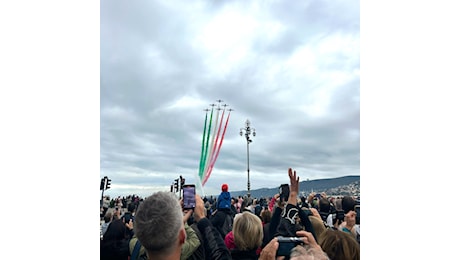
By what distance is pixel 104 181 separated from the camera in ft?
32.2

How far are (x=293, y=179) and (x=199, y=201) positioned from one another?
1063 mm

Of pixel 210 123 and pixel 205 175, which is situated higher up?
pixel 210 123

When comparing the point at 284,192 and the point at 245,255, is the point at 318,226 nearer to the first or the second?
the point at 284,192

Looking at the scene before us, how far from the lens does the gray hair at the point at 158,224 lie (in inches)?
97.9

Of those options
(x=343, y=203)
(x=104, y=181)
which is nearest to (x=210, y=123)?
(x=104, y=181)

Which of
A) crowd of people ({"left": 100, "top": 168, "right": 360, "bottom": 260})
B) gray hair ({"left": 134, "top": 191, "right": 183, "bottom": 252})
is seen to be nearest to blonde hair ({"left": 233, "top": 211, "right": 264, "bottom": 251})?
crowd of people ({"left": 100, "top": 168, "right": 360, "bottom": 260})

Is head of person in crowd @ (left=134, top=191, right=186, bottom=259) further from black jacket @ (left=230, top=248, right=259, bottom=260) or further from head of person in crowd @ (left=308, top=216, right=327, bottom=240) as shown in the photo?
head of person in crowd @ (left=308, top=216, right=327, bottom=240)

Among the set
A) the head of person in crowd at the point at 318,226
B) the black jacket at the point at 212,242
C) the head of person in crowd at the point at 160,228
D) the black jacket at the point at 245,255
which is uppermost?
Answer: the head of person in crowd at the point at 160,228

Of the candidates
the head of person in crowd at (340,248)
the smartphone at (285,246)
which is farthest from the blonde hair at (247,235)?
the smartphone at (285,246)

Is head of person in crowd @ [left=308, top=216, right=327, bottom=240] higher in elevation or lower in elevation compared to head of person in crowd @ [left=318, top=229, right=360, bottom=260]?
lower

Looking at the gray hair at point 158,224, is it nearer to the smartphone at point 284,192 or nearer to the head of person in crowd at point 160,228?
the head of person in crowd at point 160,228

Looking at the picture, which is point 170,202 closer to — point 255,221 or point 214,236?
point 214,236

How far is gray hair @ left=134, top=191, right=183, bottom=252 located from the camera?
2486 millimetres

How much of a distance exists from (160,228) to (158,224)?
0.10ft
